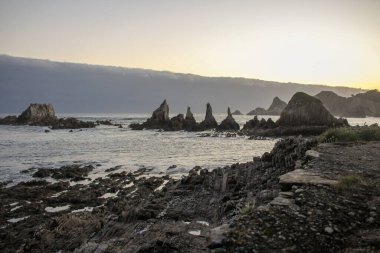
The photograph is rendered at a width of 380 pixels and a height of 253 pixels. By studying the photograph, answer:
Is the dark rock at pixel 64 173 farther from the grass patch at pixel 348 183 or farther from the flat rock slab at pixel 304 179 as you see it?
the grass patch at pixel 348 183

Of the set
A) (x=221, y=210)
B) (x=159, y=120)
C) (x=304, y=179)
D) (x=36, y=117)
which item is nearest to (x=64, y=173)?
(x=221, y=210)

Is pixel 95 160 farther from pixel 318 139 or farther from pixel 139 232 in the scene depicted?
pixel 139 232

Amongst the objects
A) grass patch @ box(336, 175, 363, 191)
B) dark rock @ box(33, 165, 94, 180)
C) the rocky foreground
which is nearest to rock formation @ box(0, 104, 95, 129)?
dark rock @ box(33, 165, 94, 180)

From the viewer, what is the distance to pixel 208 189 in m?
22.0

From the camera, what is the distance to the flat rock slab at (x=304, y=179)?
39.3ft

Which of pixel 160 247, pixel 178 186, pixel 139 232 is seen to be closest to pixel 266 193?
pixel 139 232

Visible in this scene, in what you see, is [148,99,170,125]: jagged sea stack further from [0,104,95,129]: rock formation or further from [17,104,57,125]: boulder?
[17,104,57,125]: boulder

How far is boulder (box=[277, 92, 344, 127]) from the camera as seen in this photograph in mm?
92188

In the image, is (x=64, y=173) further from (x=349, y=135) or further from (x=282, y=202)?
(x=282, y=202)

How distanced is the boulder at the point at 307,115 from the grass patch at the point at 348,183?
273ft

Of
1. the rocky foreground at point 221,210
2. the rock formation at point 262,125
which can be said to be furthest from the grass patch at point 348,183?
the rock formation at point 262,125

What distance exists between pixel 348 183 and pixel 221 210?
5.83 m

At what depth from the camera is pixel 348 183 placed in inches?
463

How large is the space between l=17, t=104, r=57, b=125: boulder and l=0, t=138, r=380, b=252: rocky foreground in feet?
445
